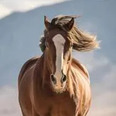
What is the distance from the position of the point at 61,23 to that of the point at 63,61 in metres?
0.77

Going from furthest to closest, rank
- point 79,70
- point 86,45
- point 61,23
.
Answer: point 79,70 → point 86,45 → point 61,23

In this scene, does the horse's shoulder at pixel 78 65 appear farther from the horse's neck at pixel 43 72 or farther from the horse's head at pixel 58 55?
the horse's head at pixel 58 55

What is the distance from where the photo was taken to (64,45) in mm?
7316

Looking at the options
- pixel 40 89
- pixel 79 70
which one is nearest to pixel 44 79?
pixel 40 89

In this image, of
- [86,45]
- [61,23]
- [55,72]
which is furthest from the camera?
[86,45]

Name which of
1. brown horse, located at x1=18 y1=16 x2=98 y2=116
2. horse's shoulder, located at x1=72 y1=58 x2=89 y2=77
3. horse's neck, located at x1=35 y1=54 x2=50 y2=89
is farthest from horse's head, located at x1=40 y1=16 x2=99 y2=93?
horse's shoulder, located at x1=72 y1=58 x2=89 y2=77

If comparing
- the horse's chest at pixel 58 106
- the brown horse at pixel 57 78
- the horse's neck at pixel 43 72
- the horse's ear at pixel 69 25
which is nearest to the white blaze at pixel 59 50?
the brown horse at pixel 57 78

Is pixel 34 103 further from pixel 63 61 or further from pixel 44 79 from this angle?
pixel 63 61

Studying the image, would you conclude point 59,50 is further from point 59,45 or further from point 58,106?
point 58,106

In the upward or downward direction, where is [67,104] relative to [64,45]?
downward

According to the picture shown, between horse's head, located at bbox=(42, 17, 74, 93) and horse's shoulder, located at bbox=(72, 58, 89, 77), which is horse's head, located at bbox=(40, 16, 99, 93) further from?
horse's shoulder, located at bbox=(72, 58, 89, 77)

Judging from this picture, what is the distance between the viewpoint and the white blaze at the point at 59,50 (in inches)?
281

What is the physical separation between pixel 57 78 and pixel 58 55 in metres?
0.30

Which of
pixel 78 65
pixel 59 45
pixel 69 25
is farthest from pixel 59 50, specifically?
pixel 78 65
